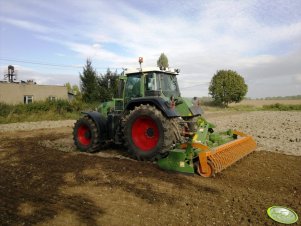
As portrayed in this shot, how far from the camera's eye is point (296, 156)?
7.88m

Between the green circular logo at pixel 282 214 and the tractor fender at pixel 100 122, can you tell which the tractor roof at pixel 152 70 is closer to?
the tractor fender at pixel 100 122

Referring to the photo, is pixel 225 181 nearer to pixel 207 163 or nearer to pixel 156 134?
pixel 207 163

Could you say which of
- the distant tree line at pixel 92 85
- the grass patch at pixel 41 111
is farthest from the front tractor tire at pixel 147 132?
the distant tree line at pixel 92 85

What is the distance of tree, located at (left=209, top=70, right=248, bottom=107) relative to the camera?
50188 mm

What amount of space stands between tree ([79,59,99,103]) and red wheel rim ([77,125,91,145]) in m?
18.2

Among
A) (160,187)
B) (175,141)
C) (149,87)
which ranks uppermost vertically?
(149,87)

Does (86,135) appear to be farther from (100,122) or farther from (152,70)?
(152,70)

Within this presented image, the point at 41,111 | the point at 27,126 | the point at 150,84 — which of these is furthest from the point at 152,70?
the point at 41,111

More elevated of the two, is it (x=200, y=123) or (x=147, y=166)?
(x=200, y=123)

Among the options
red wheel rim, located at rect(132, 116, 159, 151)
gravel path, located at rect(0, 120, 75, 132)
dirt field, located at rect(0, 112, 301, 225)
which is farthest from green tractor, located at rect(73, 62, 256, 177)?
gravel path, located at rect(0, 120, 75, 132)

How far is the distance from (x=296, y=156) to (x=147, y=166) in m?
4.23

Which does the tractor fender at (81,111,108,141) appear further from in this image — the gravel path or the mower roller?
the gravel path

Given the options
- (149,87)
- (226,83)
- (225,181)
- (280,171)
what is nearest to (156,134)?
(149,87)

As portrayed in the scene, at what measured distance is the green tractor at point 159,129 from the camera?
6.25 metres
